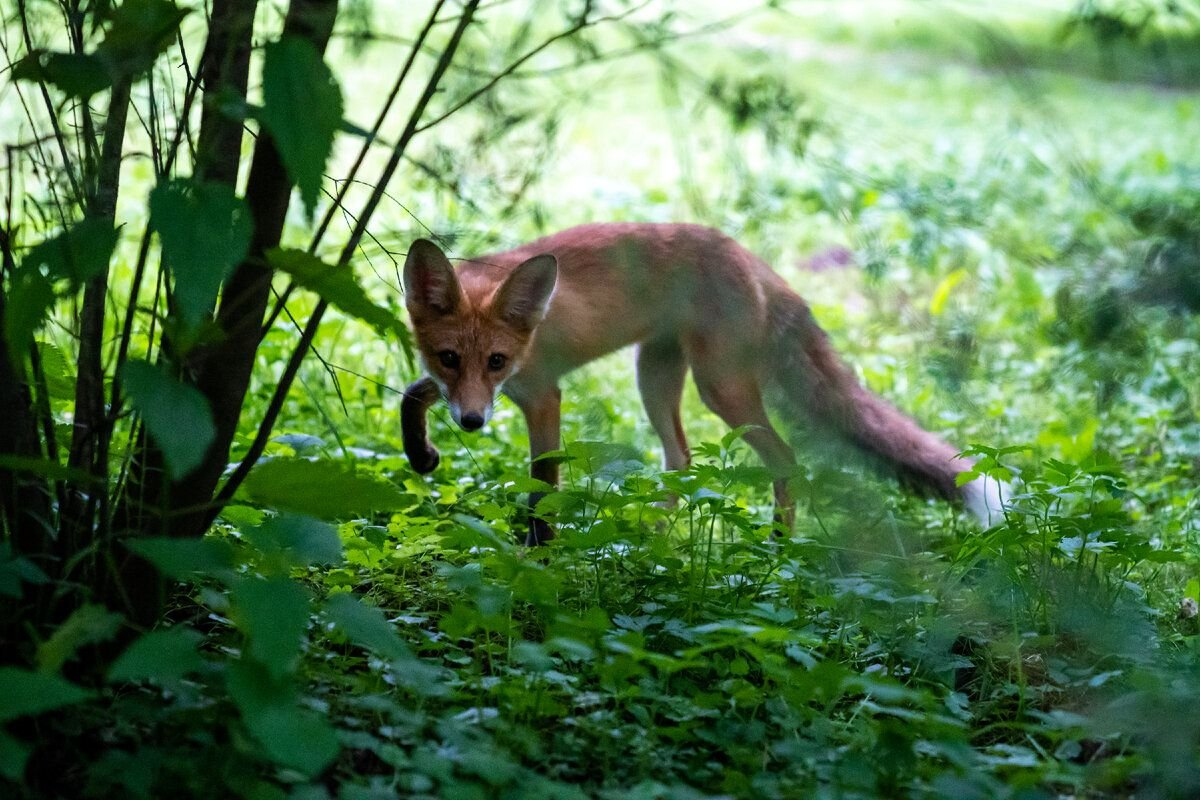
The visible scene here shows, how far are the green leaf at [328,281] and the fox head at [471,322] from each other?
285 cm

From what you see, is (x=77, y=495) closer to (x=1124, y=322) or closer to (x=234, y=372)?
(x=234, y=372)

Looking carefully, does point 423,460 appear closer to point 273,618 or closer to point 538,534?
point 538,534

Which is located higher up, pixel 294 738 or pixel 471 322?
pixel 471 322

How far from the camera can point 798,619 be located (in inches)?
137

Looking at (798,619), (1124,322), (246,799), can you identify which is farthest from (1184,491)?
(246,799)

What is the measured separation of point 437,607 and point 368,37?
1.60 metres

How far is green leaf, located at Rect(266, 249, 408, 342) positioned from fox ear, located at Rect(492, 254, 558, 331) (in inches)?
114

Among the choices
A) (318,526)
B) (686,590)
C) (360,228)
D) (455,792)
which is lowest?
(455,792)

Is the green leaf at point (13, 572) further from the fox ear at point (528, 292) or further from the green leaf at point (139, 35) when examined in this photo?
the fox ear at point (528, 292)

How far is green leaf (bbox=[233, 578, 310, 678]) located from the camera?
1.99 meters

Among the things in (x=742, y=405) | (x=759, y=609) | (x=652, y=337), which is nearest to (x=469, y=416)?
(x=652, y=337)

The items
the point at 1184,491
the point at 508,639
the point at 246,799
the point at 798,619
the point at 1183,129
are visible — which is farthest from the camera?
the point at 1183,129

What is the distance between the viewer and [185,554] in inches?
85.7

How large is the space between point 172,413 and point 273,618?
0.37m
